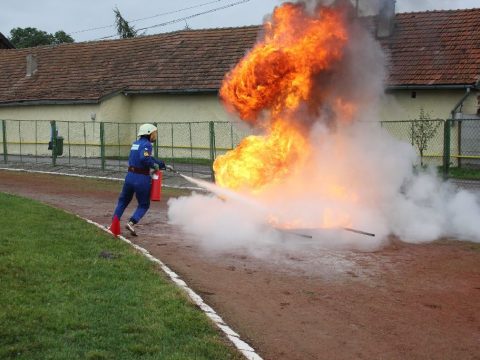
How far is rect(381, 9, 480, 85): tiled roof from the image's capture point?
22.9 m

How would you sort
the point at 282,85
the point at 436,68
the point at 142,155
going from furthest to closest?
the point at 436,68, the point at 282,85, the point at 142,155

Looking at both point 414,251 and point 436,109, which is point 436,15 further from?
point 414,251

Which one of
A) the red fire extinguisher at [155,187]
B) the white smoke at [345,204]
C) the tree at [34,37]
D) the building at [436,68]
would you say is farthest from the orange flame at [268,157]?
the tree at [34,37]

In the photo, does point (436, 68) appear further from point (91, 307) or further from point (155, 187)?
point (91, 307)

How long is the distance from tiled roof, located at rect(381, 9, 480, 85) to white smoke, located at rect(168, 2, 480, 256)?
10.8m

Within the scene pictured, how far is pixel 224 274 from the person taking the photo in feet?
26.6

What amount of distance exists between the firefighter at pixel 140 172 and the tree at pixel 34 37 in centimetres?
6593

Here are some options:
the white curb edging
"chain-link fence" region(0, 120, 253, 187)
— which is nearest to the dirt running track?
the white curb edging

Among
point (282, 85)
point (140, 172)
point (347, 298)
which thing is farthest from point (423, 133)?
point (347, 298)

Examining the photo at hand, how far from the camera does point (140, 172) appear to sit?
10508mm

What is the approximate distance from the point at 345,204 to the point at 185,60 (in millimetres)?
20777

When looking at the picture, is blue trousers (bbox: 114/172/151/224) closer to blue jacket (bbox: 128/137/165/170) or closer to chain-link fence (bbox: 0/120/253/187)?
blue jacket (bbox: 128/137/165/170)

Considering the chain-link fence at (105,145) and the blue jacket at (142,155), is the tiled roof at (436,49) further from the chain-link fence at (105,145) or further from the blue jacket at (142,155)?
the blue jacket at (142,155)

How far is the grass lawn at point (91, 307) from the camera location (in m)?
5.10
